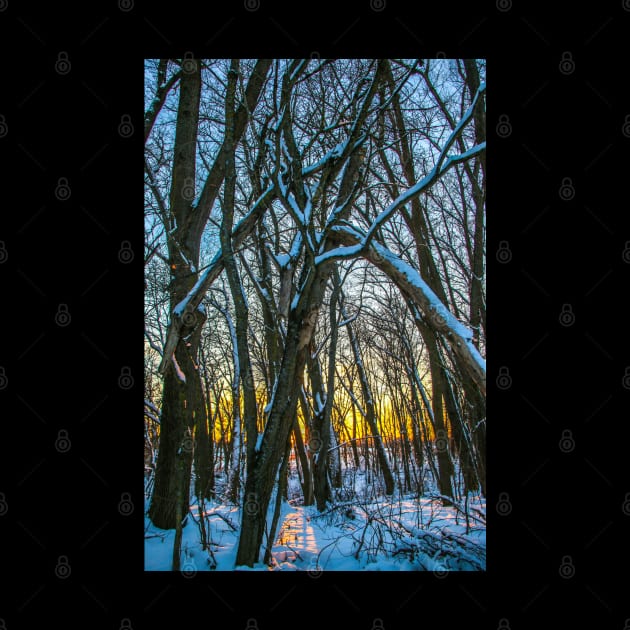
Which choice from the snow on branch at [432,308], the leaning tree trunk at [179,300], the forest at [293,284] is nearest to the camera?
the snow on branch at [432,308]

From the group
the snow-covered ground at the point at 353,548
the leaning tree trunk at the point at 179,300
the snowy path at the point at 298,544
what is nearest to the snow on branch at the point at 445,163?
the leaning tree trunk at the point at 179,300

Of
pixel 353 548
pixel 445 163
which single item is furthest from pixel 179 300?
pixel 353 548

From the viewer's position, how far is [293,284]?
4473mm

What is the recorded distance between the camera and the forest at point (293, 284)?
3.09 meters

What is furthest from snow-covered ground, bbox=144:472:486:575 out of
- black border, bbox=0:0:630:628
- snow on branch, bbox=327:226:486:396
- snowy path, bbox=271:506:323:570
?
snow on branch, bbox=327:226:486:396

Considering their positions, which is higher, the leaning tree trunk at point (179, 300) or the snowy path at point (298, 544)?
the leaning tree trunk at point (179, 300)
